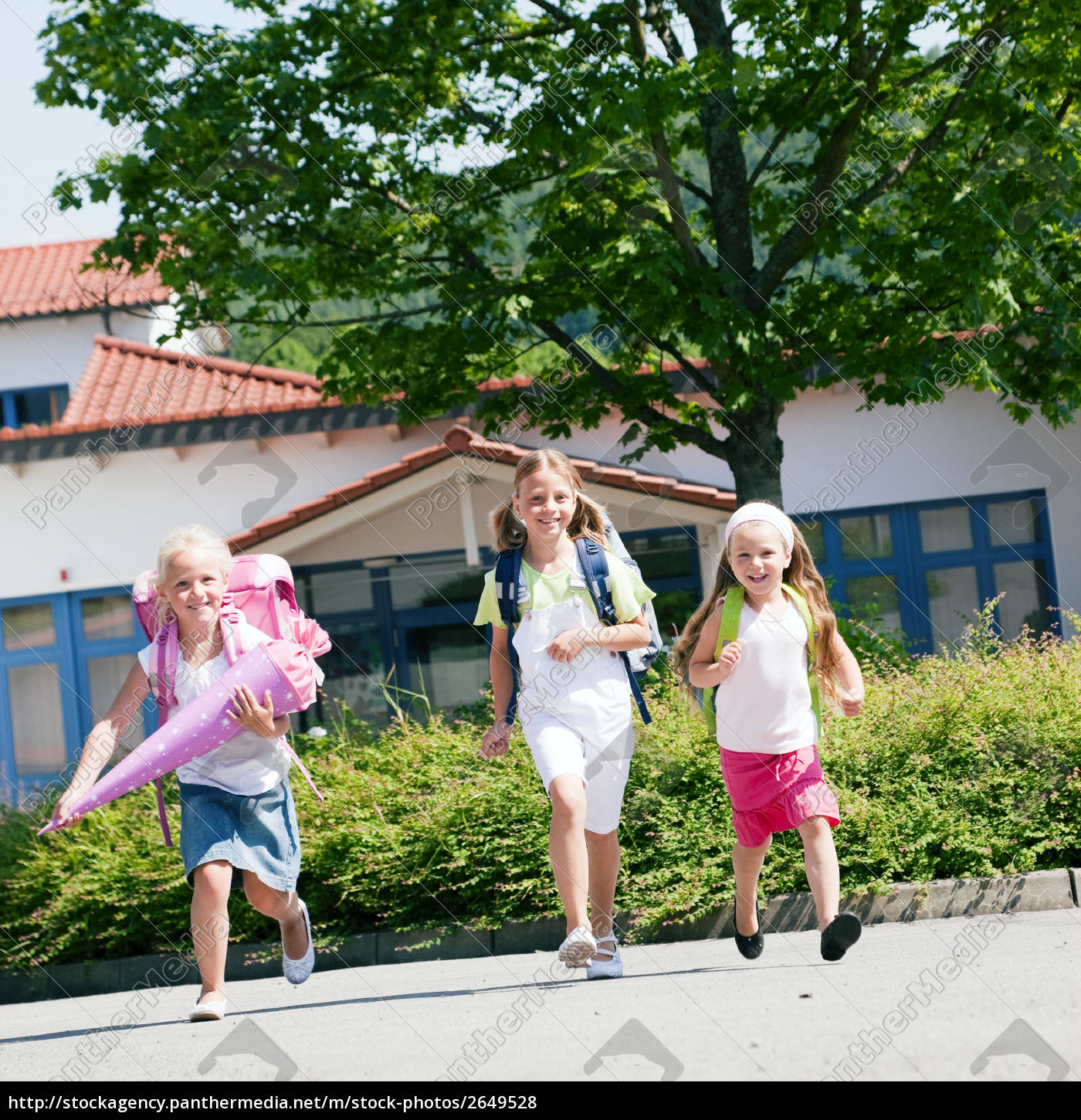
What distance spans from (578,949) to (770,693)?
1125 millimetres

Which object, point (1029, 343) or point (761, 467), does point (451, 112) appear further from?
point (1029, 343)

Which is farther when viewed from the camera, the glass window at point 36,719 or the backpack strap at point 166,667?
the glass window at point 36,719

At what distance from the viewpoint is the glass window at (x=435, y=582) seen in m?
13.8

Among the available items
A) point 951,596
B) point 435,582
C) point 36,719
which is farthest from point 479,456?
point 36,719

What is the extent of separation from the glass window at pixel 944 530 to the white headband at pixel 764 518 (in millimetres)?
9786

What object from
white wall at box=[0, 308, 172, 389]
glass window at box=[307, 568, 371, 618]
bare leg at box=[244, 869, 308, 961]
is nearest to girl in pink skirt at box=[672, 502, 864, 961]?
bare leg at box=[244, 869, 308, 961]

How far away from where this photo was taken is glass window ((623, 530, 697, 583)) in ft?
44.7

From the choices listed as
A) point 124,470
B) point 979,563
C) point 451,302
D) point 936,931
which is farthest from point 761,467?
point 124,470

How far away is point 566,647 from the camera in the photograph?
14.2 feet

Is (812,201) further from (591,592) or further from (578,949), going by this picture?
(578,949)

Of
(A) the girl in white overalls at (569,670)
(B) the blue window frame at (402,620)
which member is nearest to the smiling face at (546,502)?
(A) the girl in white overalls at (569,670)

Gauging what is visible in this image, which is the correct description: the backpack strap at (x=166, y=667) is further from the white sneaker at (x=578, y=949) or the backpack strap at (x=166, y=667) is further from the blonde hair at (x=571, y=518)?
the white sneaker at (x=578, y=949)

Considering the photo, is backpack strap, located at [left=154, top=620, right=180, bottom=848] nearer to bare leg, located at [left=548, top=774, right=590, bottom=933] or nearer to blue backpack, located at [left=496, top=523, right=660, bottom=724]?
blue backpack, located at [left=496, top=523, right=660, bottom=724]

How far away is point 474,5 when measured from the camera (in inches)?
356
